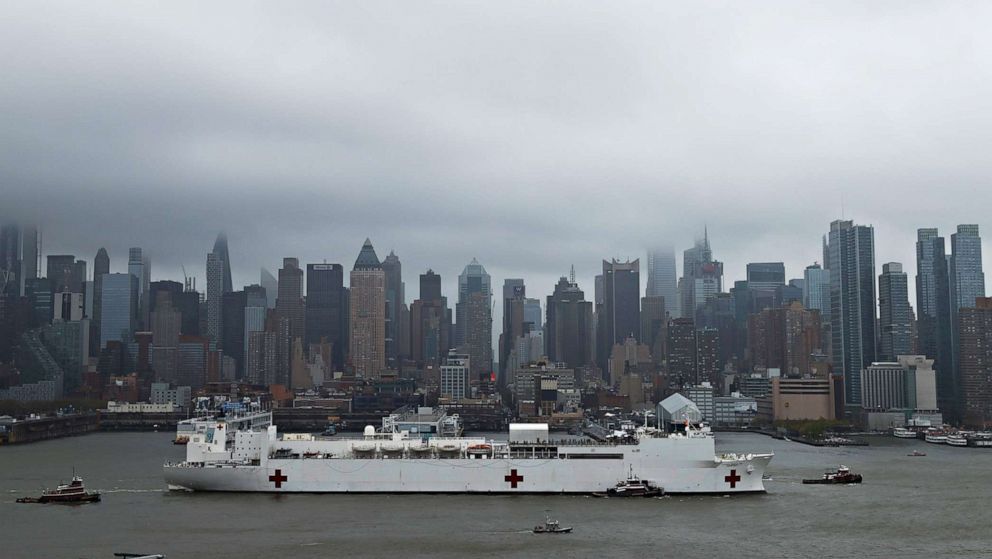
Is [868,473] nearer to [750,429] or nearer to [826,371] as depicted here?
[750,429]

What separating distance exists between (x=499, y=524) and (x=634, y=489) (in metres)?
6.13

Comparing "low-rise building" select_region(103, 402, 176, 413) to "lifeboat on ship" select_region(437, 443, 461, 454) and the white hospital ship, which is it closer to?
the white hospital ship

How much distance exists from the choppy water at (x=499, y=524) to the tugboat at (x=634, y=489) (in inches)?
20.6

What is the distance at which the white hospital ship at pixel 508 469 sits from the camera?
1267 inches

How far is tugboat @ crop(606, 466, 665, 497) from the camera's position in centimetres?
3148

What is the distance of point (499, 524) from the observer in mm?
26984

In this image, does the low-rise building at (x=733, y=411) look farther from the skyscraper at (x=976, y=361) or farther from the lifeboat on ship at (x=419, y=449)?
the lifeboat on ship at (x=419, y=449)

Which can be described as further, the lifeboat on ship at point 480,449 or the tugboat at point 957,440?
the tugboat at point 957,440

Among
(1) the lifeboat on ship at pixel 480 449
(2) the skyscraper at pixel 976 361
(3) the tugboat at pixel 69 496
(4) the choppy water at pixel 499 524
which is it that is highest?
(2) the skyscraper at pixel 976 361

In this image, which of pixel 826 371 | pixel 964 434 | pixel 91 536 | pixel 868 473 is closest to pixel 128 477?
pixel 91 536

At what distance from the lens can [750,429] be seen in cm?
10231

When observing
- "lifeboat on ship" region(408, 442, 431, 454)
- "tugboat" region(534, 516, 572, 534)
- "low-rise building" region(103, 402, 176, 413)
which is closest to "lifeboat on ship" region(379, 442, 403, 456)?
"lifeboat on ship" region(408, 442, 431, 454)

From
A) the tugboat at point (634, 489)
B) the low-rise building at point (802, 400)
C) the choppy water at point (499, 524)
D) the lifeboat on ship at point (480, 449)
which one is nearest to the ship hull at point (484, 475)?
the tugboat at point (634, 489)

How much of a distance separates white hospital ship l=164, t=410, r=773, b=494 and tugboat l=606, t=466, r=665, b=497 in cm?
19
